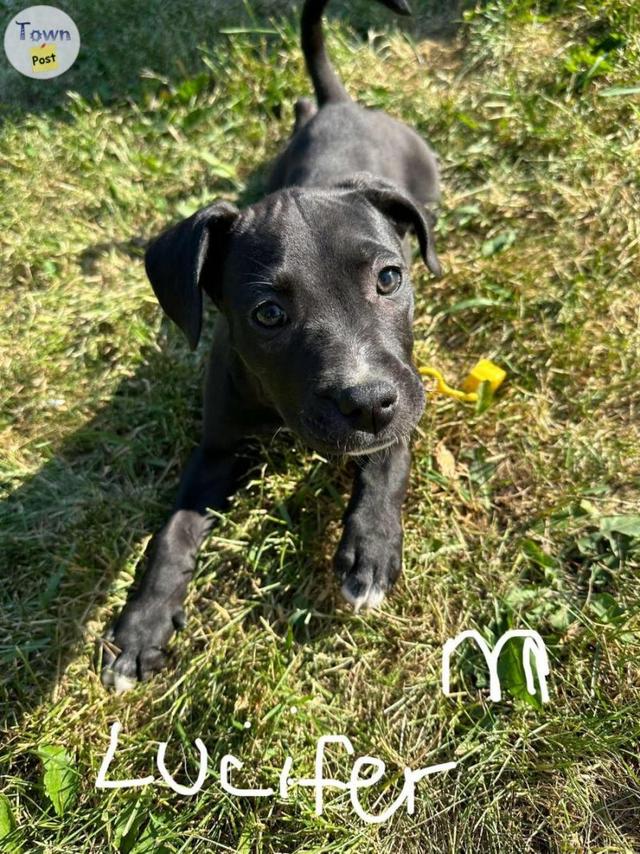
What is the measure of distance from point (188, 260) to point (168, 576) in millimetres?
1469

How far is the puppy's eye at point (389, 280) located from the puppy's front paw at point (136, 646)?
5.75 ft

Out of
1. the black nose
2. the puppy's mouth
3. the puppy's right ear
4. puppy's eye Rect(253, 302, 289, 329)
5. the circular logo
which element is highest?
the circular logo

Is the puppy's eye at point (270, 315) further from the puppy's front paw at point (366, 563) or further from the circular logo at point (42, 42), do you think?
the circular logo at point (42, 42)

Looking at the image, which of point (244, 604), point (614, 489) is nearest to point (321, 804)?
point (244, 604)

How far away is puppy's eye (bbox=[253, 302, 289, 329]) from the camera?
9.98 feet

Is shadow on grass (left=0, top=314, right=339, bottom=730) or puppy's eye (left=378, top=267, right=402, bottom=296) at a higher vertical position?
puppy's eye (left=378, top=267, right=402, bottom=296)

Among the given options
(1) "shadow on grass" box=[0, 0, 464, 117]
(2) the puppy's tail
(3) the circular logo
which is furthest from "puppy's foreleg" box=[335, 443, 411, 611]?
(3) the circular logo

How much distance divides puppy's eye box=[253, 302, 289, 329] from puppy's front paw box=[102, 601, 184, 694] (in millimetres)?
1425

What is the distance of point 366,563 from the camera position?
340cm

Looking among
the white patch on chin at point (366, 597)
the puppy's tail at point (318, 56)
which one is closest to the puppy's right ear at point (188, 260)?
the white patch on chin at point (366, 597)

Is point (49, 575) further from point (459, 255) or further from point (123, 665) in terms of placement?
point (459, 255)

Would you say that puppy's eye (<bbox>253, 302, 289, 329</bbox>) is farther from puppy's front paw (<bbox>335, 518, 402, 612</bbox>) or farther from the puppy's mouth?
puppy's front paw (<bbox>335, 518, 402, 612</bbox>)

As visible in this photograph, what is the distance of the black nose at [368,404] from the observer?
8.83 ft

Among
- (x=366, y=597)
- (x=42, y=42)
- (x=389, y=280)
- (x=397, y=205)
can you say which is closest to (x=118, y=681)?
(x=366, y=597)
